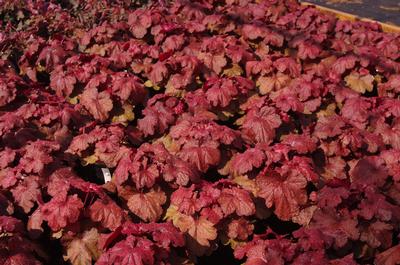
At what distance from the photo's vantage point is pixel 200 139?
3.69 meters

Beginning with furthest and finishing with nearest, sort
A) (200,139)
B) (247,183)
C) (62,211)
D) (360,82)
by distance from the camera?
(360,82), (200,139), (247,183), (62,211)

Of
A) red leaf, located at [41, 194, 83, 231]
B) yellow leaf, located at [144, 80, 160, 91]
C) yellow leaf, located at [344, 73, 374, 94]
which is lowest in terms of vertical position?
yellow leaf, located at [144, 80, 160, 91]

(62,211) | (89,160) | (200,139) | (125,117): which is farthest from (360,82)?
(62,211)

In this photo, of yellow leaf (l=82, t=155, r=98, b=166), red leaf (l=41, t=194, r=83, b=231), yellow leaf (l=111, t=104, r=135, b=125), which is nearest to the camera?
red leaf (l=41, t=194, r=83, b=231)

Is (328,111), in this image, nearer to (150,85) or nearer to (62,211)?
(150,85)

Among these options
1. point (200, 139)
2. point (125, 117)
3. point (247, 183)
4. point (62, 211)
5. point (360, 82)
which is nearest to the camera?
point (62, 211)

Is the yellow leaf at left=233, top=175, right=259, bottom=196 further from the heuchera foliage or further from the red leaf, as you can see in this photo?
the red leaf

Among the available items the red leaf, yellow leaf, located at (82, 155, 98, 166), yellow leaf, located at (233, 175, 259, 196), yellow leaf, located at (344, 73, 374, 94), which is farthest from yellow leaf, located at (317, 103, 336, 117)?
the red leaf

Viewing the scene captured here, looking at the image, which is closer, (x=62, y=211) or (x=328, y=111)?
(x=62, y=211)

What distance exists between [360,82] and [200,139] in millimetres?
1934

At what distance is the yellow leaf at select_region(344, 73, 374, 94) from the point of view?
472 cm

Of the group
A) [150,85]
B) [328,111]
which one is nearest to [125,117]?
[150,85]

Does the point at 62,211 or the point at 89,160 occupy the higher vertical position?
the point at 62,211

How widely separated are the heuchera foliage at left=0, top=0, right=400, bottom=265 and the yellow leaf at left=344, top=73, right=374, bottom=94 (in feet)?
0.05
